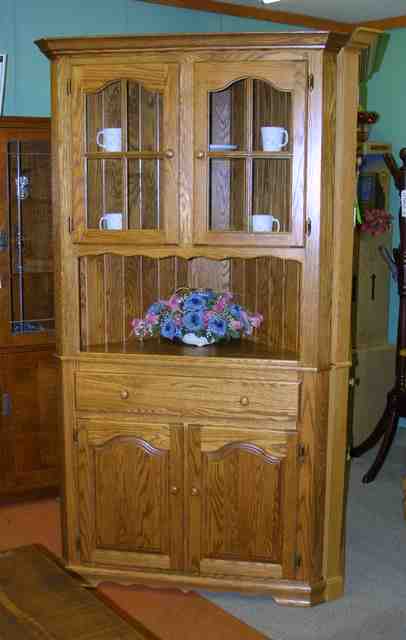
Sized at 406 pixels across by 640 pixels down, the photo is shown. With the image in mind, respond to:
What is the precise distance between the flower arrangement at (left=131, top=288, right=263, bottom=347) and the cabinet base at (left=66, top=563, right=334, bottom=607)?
91cm

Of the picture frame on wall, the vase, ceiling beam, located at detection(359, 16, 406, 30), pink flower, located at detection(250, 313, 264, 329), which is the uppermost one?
ceiling beam, located at detection(359, 16, 406, 30)

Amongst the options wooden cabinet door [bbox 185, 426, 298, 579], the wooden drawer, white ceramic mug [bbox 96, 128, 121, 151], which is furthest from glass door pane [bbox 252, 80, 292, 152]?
wooden cabinet door [bbox 185, 426, 298, 579]

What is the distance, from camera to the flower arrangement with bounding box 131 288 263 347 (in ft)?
9.96

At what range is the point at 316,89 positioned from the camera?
105 inches

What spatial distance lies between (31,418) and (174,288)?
3.54 ft

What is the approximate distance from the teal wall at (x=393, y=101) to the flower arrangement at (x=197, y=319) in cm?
210

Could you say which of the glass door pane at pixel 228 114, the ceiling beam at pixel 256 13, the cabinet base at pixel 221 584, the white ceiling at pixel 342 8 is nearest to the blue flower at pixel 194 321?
the glass door pane at pixel 228 114

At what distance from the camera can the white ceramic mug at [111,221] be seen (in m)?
2.91

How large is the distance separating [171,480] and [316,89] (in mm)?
1517

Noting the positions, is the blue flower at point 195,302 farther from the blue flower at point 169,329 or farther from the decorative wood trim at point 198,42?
the decorative wood trim at point 198,42

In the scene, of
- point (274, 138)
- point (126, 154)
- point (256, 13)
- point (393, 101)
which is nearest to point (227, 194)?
point (274, 138)

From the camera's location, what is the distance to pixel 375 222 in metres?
4.45

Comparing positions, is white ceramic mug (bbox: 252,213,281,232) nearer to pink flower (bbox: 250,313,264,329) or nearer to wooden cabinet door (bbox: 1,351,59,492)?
pink flower (bbox: 250,313,264,329)

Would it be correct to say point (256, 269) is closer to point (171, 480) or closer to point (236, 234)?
point (236, 234)
